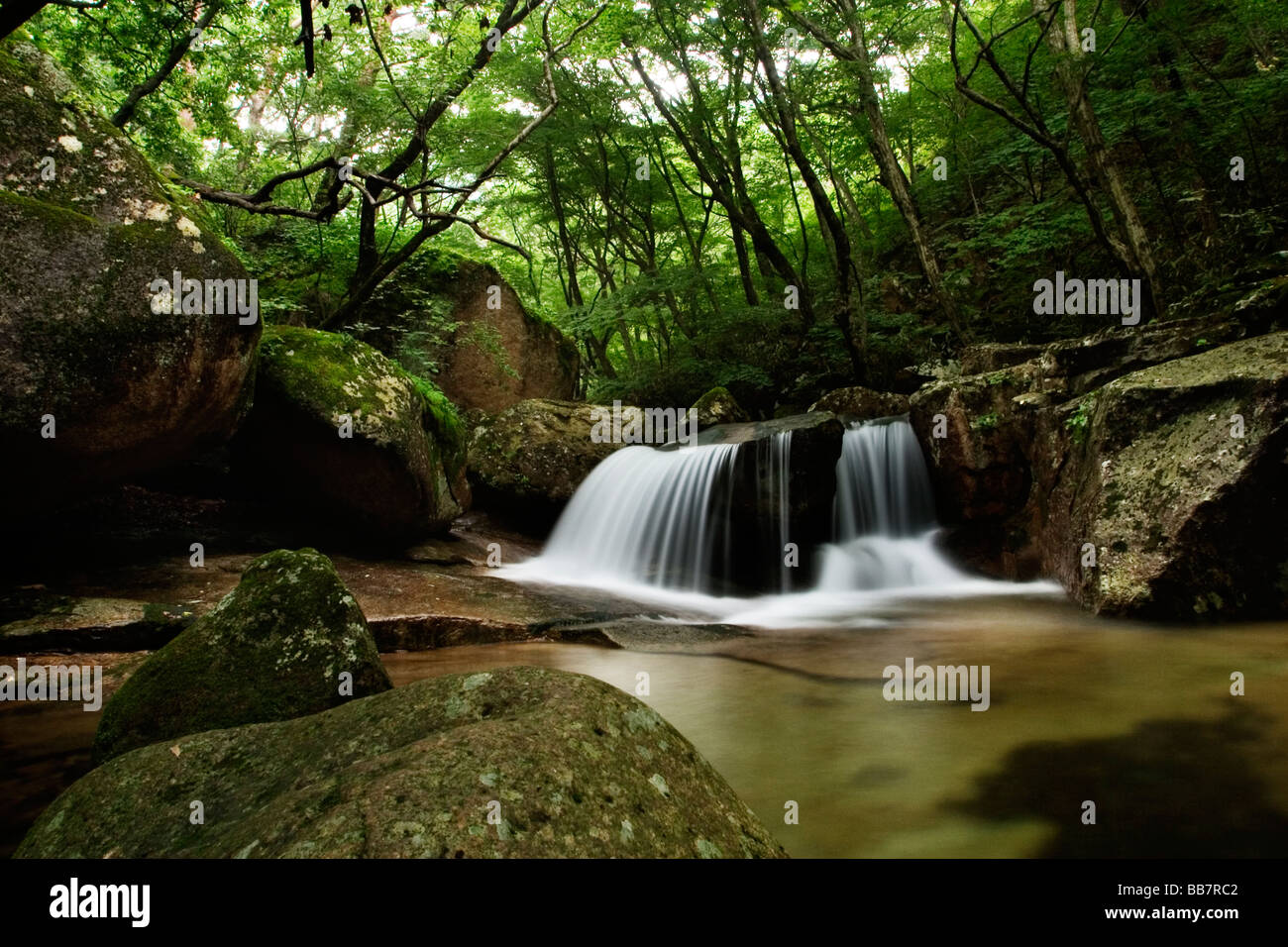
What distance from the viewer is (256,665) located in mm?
2994

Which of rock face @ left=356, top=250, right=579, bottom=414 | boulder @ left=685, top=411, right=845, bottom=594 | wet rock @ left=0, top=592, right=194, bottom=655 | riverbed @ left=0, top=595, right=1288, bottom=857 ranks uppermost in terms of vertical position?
rock face @ left=356, top=250, right=579, bottom=414

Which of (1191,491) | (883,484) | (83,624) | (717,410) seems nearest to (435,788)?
(83,624)

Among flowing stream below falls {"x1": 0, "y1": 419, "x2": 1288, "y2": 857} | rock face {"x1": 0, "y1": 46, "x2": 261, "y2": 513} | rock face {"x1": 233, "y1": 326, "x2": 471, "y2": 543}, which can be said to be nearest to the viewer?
flowing stream below falls {"x1": 0, "y1": 419, "x2": 1288, "y2": 857}

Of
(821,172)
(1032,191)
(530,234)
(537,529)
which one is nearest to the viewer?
(537,529)

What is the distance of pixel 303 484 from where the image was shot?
744 centimetres

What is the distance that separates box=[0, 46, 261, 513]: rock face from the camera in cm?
450

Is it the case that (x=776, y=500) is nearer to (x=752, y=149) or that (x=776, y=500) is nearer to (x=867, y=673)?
(x=867, y=673)

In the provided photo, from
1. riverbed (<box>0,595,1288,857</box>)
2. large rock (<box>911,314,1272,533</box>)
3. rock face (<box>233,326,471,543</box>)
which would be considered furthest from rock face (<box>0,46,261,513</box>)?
large rock (<box>911,314,1272,533</box>)

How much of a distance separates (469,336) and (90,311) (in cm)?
854

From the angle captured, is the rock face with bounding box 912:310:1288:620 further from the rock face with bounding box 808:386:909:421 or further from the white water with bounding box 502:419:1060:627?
the rock face with bounding box 808:386:909:421

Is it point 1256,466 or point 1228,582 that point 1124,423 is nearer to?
point 1256,466

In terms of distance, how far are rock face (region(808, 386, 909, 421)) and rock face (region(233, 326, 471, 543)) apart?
21.9ft

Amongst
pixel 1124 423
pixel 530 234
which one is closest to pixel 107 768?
pixel 1124 423

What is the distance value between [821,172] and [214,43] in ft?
47.4
